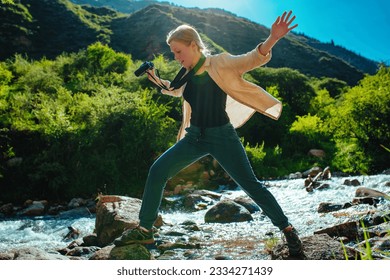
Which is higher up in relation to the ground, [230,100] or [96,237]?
[230,100]

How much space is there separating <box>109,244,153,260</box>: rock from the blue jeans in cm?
61

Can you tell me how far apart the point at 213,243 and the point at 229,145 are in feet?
8.31

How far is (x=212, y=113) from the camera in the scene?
3604mm

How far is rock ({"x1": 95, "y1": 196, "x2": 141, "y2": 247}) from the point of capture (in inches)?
230

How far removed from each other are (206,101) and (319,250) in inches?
78.0

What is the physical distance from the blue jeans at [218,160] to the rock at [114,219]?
2237 mm

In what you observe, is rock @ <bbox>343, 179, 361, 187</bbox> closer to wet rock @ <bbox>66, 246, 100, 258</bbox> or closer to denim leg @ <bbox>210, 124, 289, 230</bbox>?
wet rock @ <bbox>66, 246, 100, 258</bbox>

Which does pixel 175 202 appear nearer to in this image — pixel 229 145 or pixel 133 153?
pixel 133 153

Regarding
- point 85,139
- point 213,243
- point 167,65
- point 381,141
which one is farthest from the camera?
point 167,65

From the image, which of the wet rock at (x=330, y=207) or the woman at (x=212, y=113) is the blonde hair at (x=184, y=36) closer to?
the woman at (x=212, y=113)

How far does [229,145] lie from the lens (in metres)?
3.61

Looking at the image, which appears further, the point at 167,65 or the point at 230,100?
the point at 167,65

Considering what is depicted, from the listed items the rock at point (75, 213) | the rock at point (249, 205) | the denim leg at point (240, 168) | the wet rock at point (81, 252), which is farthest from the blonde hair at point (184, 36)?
the rock at point (75, 213)
